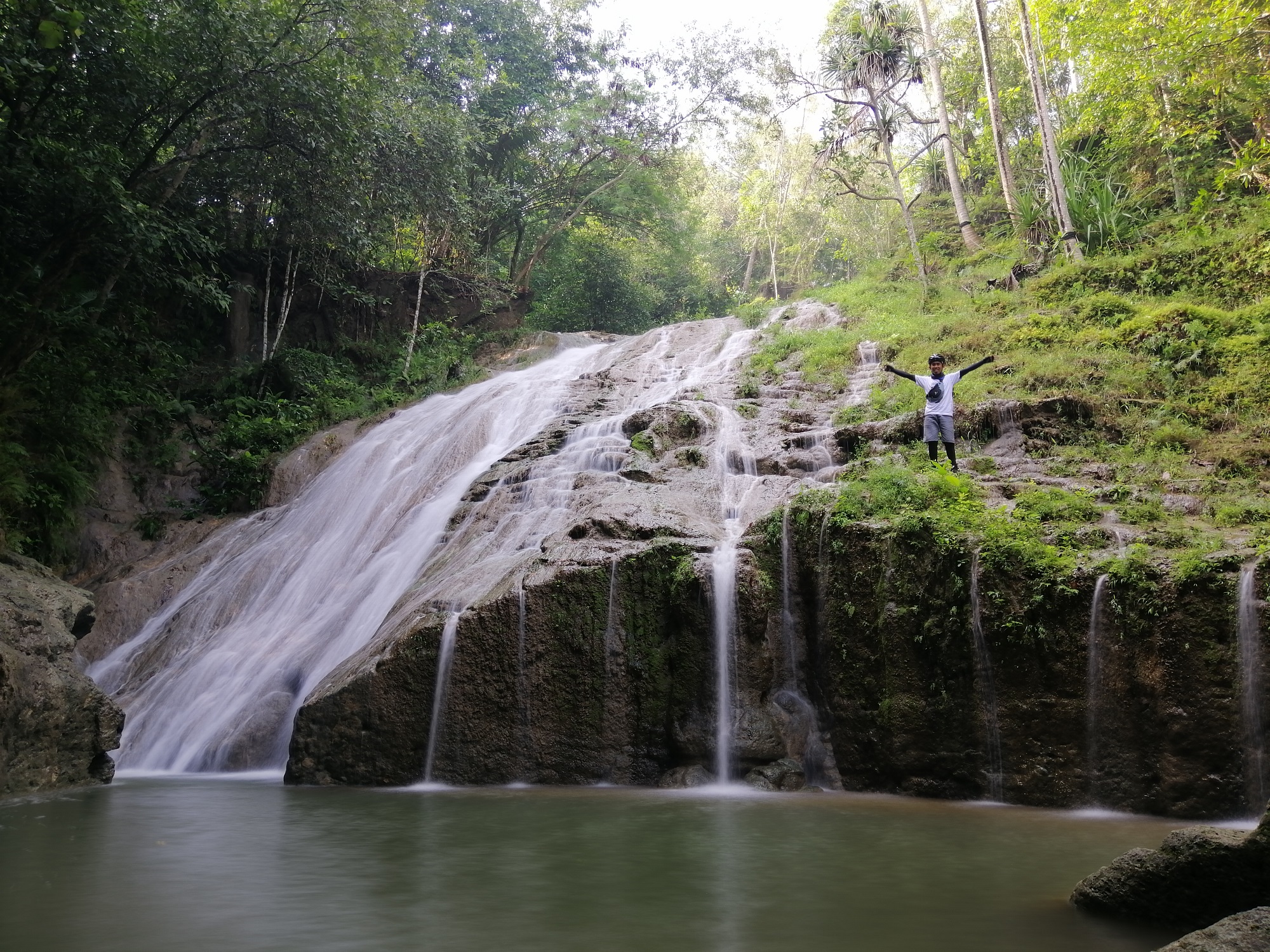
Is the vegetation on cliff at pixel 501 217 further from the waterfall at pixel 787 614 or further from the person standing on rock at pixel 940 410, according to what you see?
the waterfall at pixel 787 614

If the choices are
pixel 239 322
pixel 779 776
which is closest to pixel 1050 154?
pixel 779 776

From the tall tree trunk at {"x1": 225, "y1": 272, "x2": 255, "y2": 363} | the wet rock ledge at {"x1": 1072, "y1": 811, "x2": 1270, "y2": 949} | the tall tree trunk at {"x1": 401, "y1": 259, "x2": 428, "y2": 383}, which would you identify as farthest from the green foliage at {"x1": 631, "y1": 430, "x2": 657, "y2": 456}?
the tall tree trunk at {"x1": 225, "y1": 272, "x2": 255, "y2": 363}

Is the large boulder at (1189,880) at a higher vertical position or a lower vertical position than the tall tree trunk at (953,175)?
lower

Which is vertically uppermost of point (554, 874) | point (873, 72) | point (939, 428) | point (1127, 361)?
point (873, 72)

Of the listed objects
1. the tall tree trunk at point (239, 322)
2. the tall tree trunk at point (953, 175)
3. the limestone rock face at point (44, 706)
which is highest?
the tall tree trunk at point (953, 175)

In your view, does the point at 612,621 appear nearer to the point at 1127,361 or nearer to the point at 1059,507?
the point at 1059,507

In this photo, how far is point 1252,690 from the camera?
621 cm

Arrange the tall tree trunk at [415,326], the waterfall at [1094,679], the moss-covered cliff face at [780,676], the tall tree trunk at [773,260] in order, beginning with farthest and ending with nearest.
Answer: the tall tree trunk at [773,260] < the tall tree trunk at [415,326] < the moss-covered cliff face at [780,676] < the waterfall at [1094,679]

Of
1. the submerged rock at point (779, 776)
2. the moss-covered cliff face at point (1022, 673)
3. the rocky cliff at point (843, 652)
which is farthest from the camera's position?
the submerged rock at point (779, 776)

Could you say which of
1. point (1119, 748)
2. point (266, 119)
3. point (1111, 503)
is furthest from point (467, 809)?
point (266, 119)

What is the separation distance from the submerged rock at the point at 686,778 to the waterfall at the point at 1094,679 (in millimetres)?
3170

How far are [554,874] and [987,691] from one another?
433 centimetres

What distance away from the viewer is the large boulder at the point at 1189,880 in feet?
11.1

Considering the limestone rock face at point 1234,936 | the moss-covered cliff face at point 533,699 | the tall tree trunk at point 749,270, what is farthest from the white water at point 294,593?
the tall tree trunk at point 749,270
